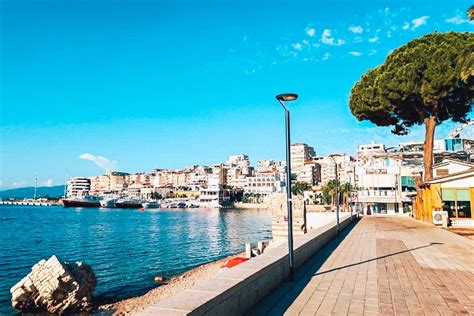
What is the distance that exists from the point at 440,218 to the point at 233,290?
24712 mm

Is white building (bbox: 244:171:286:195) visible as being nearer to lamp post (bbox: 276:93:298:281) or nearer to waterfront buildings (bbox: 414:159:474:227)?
waterfront buildings (bbox: 414:159:474:227)

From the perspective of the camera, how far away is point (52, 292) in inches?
619

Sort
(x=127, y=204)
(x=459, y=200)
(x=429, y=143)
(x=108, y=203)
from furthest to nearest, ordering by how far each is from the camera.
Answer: (x=127, y=204), (x=108, y=203), (x=429, y=143), (x=459, y=200)

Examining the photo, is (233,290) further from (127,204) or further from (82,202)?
(82,202)

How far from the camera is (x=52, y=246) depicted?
134 ft

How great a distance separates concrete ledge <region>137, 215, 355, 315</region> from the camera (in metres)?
3.97

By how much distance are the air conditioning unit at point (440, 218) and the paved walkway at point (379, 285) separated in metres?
12.9

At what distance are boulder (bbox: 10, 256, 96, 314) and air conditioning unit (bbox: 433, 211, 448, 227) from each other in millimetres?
23576

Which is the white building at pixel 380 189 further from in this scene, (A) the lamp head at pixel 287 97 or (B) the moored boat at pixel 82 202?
(B) the moored boat at pixel 82 202

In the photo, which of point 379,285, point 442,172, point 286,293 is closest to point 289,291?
point 286,293

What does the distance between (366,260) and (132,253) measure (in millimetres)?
29730

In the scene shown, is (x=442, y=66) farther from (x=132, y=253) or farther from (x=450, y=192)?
(x=132, y=253)

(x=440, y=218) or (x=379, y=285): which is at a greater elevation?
(x=440, y=218)

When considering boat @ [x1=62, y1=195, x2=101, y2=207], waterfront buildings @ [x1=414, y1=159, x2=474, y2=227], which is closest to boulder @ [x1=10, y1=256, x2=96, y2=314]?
waterfront buildings @ [x1=414, y1=159, x2=474, y2=227]
